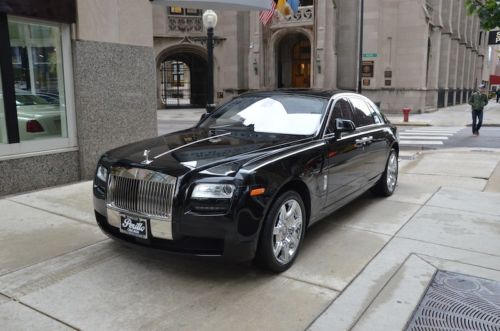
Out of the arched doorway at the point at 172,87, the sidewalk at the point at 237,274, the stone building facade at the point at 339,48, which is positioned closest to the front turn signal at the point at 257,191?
the sidewalk at the point at 237,274

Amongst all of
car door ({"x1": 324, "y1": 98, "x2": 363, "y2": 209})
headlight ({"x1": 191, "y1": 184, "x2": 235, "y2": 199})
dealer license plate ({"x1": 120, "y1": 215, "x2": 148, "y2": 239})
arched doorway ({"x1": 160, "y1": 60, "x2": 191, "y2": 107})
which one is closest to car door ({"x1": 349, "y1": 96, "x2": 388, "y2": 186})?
car door ({"x1": 324, "y1": 98, "x2": 363, "y2": 209})

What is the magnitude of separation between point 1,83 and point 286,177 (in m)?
4.78

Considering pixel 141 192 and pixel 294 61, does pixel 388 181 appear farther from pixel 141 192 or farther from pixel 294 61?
pixel 294 61

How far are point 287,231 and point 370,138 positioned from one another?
2.53 meters

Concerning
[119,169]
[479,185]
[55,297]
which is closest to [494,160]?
[479,185]

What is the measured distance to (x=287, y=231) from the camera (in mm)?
4316

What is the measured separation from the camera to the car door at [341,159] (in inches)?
202

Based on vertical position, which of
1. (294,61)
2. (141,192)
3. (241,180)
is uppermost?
(294,61)

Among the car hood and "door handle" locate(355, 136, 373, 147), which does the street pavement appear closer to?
the car hood

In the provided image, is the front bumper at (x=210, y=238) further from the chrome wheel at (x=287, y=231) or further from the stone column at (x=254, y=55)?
the stone column at (x=254, y=55)

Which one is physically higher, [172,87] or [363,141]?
[172,87]

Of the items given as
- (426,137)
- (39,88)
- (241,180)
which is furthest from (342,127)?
(426,137)

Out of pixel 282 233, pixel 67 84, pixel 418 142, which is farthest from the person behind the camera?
pixel 418 142

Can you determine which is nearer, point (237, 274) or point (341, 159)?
point (237, 274)
